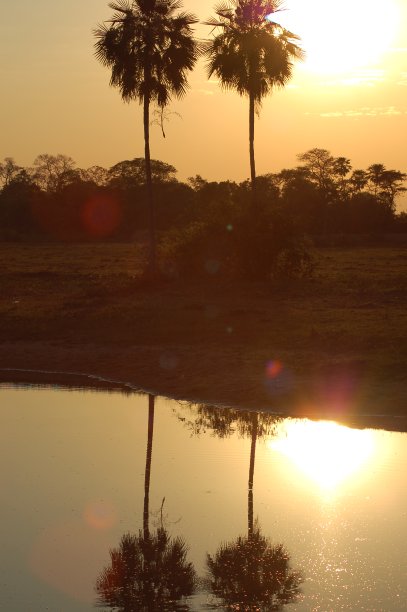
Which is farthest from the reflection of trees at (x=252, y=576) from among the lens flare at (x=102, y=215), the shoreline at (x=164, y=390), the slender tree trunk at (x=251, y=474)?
the lens flare at (x=102, y=215)

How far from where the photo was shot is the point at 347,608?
8109 mm

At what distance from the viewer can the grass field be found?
17719mm

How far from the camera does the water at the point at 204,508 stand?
8594 millimetres

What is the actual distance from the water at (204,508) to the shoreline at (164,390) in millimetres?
420

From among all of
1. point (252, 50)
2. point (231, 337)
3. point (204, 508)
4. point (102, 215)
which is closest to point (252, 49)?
point (252, 50)

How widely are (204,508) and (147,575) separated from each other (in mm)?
2323

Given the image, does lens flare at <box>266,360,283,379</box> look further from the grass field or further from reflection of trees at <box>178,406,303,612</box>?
reflection of trees at <box>178,406,303,612</box>

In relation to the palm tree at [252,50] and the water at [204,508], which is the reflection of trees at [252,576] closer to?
the water at [204,508]

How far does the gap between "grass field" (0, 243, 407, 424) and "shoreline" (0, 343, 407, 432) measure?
6 centimetres

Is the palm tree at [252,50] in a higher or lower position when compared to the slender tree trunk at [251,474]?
higher

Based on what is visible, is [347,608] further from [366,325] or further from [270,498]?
[366,325]

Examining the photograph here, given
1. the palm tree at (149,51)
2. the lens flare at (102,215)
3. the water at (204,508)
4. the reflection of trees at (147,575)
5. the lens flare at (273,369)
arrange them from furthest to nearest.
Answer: the lens flare at (102,215), the palm tree at (149,51), the lens flare at (273,369), the water at (204,508), the reflection of trees at (147,575)

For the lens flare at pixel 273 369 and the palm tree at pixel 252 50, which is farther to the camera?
the palm tree at pixel 252 50

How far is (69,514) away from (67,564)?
1.62 meters
